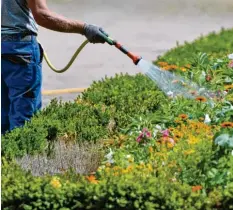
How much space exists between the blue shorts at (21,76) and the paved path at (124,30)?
10.8 feet

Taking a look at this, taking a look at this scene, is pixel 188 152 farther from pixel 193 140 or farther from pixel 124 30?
pixel 124 30

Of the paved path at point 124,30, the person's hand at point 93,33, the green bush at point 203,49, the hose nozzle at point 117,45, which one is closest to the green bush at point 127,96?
the hose nozzle at point 117,45

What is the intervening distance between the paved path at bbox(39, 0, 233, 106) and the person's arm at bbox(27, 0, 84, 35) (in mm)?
3597

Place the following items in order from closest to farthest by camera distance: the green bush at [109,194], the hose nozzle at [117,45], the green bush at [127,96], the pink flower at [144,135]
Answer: the green bush at [109,194]
the pink flower at [144,135]
the hose nozzle at [117,45]
the green bush at [127,96]

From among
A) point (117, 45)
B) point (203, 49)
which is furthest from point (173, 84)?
A: point (203, 49)

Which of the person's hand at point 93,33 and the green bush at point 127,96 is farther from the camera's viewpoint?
the green bush at point 127,96

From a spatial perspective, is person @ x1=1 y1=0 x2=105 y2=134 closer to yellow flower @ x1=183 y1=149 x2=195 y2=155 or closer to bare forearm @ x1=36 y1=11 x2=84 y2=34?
bare forearm @ x1=36 y1=11 x2=84 y2=34

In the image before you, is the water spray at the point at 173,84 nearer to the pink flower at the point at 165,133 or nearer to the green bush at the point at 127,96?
the green bush at the point at 127,96

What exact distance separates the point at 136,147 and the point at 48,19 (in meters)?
1.15

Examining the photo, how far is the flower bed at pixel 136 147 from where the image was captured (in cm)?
473

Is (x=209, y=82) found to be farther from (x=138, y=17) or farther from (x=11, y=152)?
(x=138, y=17)

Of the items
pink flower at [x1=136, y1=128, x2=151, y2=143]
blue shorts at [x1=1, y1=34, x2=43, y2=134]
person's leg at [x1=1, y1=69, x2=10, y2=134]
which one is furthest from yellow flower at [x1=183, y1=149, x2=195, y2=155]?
person's leg at [x1=1, y1=69, x2=10, y2=134]

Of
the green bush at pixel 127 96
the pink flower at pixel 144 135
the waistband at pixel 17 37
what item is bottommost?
the pink flower at pixel 144 135

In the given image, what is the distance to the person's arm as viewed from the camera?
6160 millimetres
